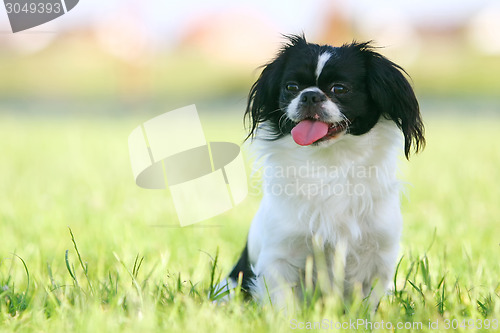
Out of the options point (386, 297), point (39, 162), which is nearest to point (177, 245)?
point (386, 297)

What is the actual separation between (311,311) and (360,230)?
541 millimetres

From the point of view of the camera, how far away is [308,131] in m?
2.49

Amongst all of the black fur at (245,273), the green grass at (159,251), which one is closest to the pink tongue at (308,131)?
the green grass at (159,251)

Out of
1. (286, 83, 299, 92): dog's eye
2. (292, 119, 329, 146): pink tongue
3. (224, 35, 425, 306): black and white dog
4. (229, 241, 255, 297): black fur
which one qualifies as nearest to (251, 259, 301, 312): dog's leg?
(224, 35, 425, 306): black and white dog

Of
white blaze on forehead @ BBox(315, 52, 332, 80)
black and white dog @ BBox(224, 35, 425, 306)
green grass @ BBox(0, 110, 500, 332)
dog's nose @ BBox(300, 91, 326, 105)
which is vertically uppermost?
white blaze on forehead @ BBox(315, 52, 332, 80)

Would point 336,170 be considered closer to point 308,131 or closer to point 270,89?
point 308,131

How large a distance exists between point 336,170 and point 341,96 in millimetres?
330

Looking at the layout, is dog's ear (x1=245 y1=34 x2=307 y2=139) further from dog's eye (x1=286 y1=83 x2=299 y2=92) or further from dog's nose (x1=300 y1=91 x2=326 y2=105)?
dog's nose (x1=300 y1=91 x2=326 y2=105)

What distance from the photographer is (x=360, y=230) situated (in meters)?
2.47

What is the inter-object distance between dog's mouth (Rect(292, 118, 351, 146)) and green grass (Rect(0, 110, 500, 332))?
0.42 meters

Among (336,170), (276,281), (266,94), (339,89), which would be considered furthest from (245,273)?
(339,89)

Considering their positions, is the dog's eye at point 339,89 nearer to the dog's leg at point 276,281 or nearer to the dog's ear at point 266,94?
the dog's ear at point 266,94

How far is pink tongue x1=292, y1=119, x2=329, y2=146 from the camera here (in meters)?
2.47

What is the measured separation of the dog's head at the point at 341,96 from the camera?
2.47m
